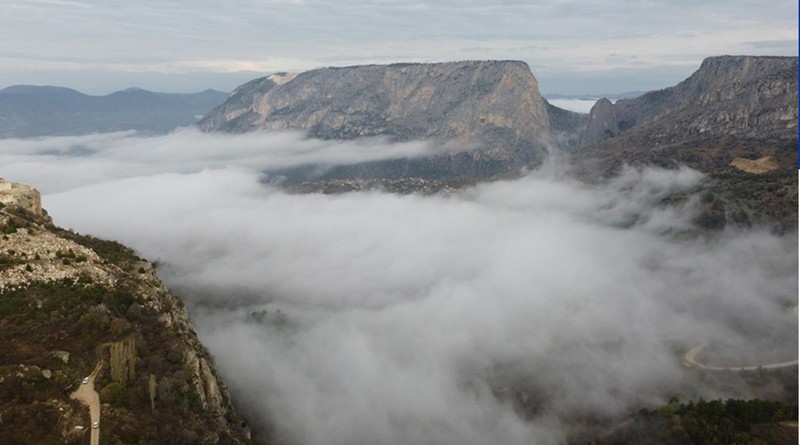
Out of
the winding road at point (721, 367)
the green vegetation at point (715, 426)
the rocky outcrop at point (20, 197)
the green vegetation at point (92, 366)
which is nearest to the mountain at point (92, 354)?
the green vegetation at point (92, 366)

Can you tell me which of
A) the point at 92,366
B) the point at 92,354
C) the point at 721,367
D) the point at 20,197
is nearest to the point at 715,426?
the point at 721,367

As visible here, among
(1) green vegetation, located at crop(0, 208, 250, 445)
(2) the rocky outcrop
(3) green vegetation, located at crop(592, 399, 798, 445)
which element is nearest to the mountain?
(1) green vegetation, located at crop(0, 208, 250, 445)

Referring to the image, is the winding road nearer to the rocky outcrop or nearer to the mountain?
the mountain

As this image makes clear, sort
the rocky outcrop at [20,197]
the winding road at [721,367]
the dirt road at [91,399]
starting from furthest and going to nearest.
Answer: the winding road at [721,367]
the rocky outcrop at [20,197]
the dirt road at [91,399]

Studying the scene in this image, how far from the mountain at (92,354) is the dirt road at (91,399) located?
0.13m

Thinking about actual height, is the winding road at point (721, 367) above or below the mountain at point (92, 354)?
below

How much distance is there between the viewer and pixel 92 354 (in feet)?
202

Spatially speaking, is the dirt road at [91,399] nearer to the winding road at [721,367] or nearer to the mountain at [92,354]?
the mountain at [92,354]

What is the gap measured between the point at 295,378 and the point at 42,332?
9920cm

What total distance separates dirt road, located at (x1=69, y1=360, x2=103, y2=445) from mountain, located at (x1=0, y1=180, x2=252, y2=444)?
13 cm

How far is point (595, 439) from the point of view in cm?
13300

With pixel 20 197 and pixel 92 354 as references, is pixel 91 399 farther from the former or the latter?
pixel 20 197

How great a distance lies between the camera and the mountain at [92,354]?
2037 inches

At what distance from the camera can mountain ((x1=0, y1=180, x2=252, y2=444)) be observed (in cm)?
5175
